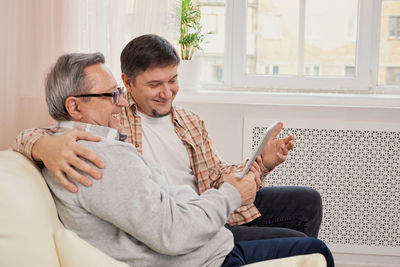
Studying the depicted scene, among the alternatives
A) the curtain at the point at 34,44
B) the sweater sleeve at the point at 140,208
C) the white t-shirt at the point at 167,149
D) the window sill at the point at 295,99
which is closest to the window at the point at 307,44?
the window sill at the point at 295,99

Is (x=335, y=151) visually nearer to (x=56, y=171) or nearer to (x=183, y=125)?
(x=183, y=125)

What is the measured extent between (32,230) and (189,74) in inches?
73.9

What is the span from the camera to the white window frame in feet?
10.2

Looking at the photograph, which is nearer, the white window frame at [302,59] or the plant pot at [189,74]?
the plant pot at [189,74]

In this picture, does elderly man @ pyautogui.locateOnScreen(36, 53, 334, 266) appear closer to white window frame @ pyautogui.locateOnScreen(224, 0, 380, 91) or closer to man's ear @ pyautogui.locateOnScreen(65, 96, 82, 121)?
man's ear @ pyautogui.locateOnScreen(65, 96, 82, 121)

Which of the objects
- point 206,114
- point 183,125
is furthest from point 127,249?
point 206,114

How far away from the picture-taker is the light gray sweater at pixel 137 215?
1.29 m

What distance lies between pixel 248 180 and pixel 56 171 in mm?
560

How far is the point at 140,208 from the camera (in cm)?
129

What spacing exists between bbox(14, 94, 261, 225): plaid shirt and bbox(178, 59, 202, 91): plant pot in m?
0.76

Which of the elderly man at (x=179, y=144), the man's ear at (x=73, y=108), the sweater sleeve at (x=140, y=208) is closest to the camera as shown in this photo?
the sweater sleeve at (x=140, y=208)

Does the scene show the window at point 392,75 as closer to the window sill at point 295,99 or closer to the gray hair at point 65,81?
the window sill at point 295,99

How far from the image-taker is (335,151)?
115 inches


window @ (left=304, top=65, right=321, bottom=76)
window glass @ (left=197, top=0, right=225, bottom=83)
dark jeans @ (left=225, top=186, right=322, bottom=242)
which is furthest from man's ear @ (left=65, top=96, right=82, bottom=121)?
window @ (left=304, top=65, right=321, bottom=76)
